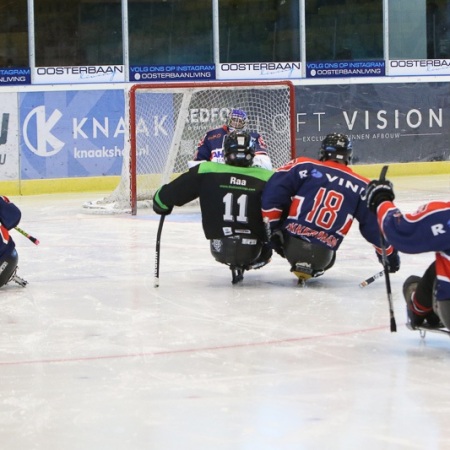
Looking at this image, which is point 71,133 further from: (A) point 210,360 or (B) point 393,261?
(A) point 210,360

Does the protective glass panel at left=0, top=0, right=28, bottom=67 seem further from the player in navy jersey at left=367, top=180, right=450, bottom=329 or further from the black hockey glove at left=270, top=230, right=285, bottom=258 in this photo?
the player in navy jersey at left=367, top=180, right=450, bottom=329

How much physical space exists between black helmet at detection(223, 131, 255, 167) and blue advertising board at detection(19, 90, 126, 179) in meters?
5.95

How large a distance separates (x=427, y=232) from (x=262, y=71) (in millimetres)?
9589

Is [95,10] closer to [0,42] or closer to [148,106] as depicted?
[0,42]

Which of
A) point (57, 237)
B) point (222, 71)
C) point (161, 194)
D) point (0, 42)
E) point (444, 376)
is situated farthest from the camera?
point (222, 71)

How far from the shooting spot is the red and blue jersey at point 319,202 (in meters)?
6.32

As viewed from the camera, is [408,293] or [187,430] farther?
[408,293]

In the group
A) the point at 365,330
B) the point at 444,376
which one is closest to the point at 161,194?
the point at 365,330

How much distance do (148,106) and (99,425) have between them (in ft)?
26.0

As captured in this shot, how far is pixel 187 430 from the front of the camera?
375 centimetres

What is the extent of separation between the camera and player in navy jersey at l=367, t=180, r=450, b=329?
4551mm

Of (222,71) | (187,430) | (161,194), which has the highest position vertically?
(222,71)

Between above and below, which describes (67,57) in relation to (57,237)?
above

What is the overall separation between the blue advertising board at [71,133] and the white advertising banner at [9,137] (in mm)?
66
